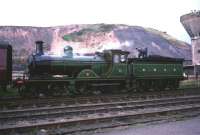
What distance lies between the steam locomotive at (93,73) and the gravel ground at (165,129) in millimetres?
9030

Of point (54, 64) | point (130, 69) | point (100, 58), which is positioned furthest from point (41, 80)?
point (130, 69)

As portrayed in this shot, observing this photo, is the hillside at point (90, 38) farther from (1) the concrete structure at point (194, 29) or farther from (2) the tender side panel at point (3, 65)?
(2) the tender side panel at point (3, 65)

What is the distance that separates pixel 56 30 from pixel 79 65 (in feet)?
214

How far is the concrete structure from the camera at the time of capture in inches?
2178

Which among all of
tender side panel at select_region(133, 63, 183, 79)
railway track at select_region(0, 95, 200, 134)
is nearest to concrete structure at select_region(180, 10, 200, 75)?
tender side panel at select_region(133, 63, 183, 79)

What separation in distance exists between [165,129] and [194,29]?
5201 cm

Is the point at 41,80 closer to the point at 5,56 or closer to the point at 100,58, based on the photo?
the point at 5,56

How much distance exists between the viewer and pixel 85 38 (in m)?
80.4

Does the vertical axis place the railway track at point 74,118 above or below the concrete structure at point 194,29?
below

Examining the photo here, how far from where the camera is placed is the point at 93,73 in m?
18.8

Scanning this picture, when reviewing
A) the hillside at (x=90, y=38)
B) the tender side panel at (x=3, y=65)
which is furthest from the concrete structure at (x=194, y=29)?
the tender side panel at (x=3, y=65)

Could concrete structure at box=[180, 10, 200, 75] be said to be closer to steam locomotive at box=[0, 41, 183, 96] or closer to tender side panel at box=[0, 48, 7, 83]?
steam locomotive at box=[0, 41, 183, 96]

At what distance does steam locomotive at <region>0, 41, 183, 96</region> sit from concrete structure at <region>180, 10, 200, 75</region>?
1326 inches

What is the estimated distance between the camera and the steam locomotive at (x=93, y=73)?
57.3 ft
